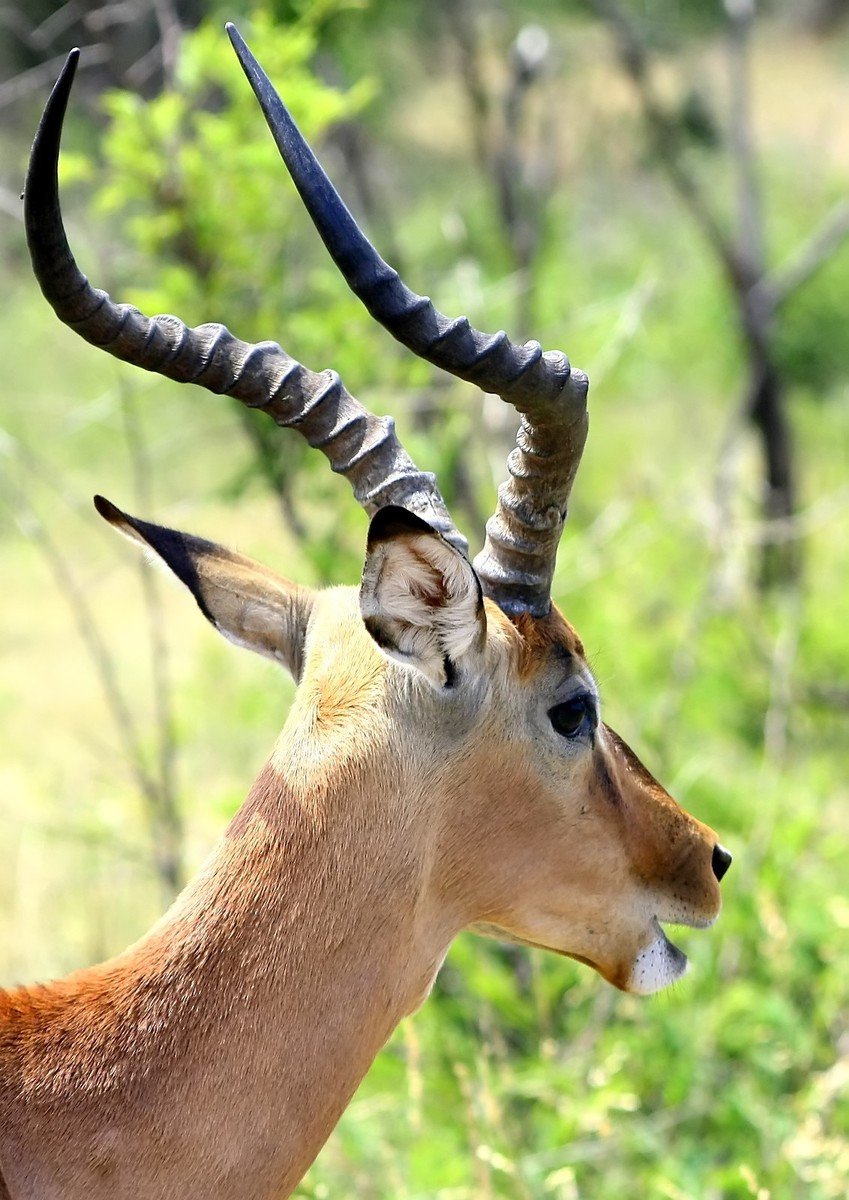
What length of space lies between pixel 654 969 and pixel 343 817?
0.93 metres

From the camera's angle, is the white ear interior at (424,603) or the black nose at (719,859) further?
the black nose at (719,859)

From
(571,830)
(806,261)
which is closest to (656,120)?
(806,261)

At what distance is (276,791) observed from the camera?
8.98ft

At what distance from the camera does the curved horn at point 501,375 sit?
2553 millimetres

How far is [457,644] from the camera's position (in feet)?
8.90

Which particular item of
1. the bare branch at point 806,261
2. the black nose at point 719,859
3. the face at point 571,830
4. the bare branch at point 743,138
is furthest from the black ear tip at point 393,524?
the bare branch at point 743,138

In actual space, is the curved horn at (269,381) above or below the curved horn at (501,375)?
below

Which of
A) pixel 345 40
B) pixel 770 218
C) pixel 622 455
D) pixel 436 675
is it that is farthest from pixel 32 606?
pixel 436 675

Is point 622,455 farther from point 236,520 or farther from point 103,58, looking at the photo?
point 103,58

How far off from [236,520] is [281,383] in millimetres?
10515

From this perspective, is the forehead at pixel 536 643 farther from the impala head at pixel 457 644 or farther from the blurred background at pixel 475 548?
the blurred background at pixel 475 548

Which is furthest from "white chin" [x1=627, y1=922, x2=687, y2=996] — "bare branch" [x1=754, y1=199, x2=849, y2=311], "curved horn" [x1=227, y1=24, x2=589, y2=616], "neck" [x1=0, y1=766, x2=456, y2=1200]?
"bare branch" [x1=754, y1=199, x2=849, y2=311]

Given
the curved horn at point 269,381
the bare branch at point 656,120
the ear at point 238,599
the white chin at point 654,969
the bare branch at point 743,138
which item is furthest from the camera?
the bare branch at point 656,120

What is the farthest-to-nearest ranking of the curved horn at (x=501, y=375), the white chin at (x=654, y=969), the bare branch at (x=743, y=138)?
the bare branch at (x=743, y=138)
the white chin at (x=654, y=969)
the curved horn at (x=501, y=375)
